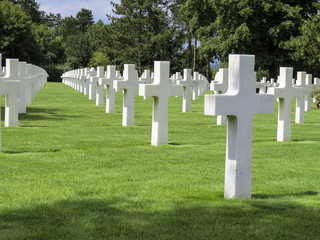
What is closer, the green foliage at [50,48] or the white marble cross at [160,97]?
the white marble cross at [160,97]

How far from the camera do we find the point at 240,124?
6.04m

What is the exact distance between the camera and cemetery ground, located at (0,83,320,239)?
5.02 m

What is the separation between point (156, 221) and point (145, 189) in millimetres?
1388

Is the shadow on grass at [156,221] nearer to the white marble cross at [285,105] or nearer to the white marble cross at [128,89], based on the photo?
the white marble cross at [285,105]

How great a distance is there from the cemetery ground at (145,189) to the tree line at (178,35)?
81.7ft

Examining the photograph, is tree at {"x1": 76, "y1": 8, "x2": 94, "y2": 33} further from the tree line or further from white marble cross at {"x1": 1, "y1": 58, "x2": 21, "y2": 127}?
white marble cross at {"x1": 1, "y1": 58, "x2": 21, "y2": 127}

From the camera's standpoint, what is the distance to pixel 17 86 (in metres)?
9.55

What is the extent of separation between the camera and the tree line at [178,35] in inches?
1522

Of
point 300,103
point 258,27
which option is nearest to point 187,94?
point 300,103

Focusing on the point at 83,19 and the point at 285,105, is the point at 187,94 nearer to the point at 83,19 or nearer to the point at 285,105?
the point at 285,105

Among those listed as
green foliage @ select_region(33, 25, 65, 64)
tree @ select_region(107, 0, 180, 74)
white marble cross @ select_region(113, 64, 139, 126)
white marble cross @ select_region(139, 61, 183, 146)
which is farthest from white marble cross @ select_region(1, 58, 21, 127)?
green foliage @ select_region(33, 25, 65, 64)

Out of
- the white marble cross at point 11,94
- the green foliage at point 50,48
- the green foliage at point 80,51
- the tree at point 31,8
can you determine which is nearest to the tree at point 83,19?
the tree at point 31,8

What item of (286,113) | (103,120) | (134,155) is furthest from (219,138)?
(103,120)

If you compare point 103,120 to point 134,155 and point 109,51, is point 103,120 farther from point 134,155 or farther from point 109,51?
point 109,51
